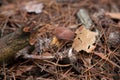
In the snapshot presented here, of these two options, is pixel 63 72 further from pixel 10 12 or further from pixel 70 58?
pixel 10 12

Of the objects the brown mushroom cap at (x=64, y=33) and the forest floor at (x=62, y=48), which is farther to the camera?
the brown mushroom cap at (x=64, y=33)

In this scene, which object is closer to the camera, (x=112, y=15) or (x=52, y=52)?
(x=52, y=52)

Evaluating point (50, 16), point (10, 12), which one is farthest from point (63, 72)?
point (10, 12)

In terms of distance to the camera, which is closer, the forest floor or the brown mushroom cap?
the forest floor

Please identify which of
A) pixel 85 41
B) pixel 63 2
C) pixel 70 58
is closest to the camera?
pixel 70 58
